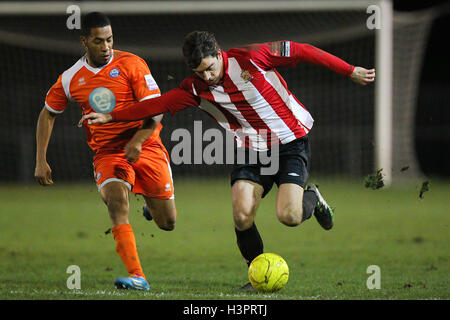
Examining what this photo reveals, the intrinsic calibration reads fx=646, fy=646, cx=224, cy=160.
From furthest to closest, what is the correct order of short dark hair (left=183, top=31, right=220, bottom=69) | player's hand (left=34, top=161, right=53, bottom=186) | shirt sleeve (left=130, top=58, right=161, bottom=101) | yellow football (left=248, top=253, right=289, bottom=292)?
player's hand (left=34, top=161, right=53, bottom=186) < shirt sleeve (left=130, top=58, right=161, bottom=101) < yellow football (left=248, top=253, right=289, bottom=292) < short dark hair (left=183, top=31, right=220, bottom=69)

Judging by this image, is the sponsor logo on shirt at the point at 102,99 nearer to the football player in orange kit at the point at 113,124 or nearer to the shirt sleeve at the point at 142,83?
the football player in orange kit at the point at 113,124

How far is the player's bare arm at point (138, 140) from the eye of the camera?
506 centimetres

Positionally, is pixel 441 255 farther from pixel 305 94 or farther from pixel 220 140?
pixel 305 94

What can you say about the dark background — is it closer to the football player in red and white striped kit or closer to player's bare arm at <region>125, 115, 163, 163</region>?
the football player in red and white striped kit

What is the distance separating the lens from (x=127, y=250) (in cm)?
521

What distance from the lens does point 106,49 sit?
5535mm

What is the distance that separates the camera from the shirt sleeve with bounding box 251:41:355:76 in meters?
5.09

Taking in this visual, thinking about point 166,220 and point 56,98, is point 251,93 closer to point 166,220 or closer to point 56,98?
point 166,220

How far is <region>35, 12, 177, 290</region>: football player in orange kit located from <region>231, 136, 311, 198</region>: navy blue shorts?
2.72ft

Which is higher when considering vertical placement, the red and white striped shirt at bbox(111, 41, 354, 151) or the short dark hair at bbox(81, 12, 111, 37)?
the short dark hair at bbox(81, 12, 111, 37)

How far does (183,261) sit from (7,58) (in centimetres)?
998

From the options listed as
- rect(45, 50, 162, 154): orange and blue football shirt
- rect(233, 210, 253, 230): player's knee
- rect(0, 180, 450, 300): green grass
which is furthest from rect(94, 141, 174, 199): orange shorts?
rect(233, 210, 253, 230): player's knee

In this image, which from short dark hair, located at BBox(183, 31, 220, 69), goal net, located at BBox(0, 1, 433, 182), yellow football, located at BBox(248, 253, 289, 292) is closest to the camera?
short dark hair, located at BBox(183, 31, 220, 69)

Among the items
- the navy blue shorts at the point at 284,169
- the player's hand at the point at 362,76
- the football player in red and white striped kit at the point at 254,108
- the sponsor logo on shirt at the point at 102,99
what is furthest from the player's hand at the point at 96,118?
the player's hand at the point at 362,76
